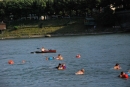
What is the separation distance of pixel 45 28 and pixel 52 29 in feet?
11.4

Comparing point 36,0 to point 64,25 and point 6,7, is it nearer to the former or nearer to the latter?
point 6,7

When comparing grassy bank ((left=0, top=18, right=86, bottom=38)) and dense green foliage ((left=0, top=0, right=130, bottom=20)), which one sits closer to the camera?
grassy bank ((left=0, top=18, right=86, bottom=38))

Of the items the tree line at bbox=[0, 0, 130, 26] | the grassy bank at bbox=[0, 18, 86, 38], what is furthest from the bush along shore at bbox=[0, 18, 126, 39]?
the tree line at bbox=[0, 0, 130, 26]

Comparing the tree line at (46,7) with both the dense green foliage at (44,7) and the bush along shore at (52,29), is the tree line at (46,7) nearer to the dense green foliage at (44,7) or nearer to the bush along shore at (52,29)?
the dense green foliage at (44,7)

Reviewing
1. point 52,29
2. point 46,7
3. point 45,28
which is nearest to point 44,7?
point 46,7

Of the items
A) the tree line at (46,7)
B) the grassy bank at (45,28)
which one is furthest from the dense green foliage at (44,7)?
the grassy bank at (45,28)

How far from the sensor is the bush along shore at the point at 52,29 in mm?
145750

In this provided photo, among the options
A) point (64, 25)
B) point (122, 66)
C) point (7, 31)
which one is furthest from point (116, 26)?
point (122, 66)

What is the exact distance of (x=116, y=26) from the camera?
144 meters

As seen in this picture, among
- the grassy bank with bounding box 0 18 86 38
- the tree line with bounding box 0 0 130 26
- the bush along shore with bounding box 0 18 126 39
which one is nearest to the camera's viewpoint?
the bush along shore with bounding box 0 18 126 39

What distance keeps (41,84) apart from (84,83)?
193 inches

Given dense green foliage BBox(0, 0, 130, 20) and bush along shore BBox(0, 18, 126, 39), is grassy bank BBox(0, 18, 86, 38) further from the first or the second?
dense green foliage BBox(0, 0, 130, 20)

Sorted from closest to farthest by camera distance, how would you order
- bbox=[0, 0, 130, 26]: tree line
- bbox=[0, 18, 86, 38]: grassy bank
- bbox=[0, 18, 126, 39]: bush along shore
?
1. bbox=[0, 18, 126, 39]: bush along shore
2. bbox=[0, 18, 86, 38]: grassy bank
3. bbox=[0, 0, 130, 26]: tree line

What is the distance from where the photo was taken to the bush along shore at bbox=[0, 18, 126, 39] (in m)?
146
